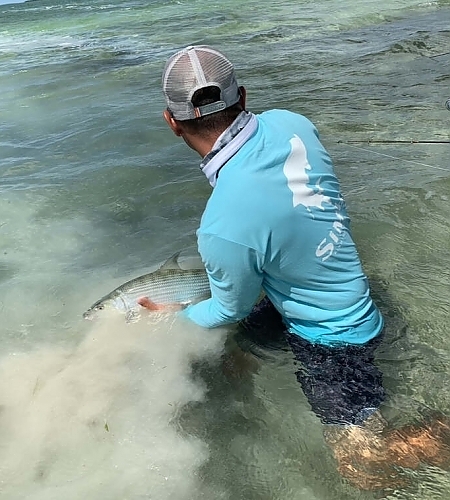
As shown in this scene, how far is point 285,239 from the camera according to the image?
259 centimetres

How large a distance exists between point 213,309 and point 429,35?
1411 cm

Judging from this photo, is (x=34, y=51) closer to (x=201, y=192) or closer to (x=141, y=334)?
(x=201, y=192)

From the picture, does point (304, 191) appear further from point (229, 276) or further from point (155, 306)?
point (155, 306)

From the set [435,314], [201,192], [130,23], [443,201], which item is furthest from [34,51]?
[435,314]

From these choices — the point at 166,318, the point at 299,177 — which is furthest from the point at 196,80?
the point at 166,318

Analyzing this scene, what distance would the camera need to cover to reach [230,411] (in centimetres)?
361

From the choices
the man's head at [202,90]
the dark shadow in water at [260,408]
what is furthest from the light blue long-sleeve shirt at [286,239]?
the dark shadow in water at [260,408]

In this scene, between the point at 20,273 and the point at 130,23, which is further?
the point at 130,23

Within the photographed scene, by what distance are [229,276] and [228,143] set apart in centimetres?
62

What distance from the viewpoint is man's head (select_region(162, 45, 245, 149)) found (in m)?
2.46

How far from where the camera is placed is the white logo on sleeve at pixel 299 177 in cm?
256

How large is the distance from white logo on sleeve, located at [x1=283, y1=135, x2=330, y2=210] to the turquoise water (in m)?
1.49

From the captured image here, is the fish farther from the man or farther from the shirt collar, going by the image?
the shirt collar

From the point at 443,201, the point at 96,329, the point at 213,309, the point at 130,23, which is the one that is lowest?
the point at 130,23
